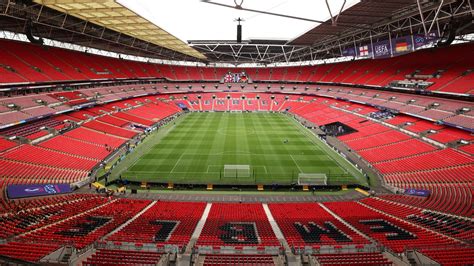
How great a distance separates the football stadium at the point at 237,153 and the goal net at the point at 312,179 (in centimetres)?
22

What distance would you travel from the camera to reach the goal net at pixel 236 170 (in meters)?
28.4

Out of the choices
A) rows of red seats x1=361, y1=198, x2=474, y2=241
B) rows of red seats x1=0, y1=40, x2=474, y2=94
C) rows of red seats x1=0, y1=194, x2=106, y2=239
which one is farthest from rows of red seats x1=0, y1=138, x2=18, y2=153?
rows of red seats x1=361, y1=198, x2=474, y2=241

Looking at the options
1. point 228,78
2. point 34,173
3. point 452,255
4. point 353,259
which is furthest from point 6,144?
point 228,78

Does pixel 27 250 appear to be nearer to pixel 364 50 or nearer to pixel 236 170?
pixel 236 170

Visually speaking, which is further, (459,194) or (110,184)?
(110,184)

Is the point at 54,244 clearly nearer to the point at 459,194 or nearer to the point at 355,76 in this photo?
the point at 459,194

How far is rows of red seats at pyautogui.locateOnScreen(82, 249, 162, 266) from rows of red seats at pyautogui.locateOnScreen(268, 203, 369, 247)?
686cm

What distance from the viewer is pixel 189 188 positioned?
1025 inches

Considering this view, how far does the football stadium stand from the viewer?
1382 cm

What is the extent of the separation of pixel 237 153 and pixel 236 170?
6809 mm

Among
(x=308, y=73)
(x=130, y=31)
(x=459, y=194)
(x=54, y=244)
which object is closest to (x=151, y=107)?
(x=130, y=31)

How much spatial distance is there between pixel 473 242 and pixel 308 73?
69012mm

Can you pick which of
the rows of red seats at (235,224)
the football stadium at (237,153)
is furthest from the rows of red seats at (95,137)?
the rows of red seats at (235,224)

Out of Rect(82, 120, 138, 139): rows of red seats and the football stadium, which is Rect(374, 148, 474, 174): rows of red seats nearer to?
the football stadium
